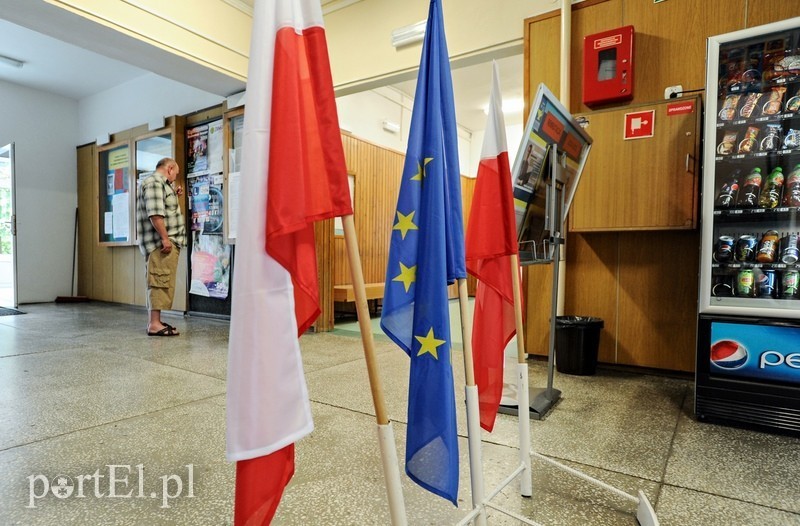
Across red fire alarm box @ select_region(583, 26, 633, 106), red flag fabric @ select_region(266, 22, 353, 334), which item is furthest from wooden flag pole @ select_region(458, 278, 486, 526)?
red fire alarm box @ select_region(583, 26, 633, 106)

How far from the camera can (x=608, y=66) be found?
3.13 metres

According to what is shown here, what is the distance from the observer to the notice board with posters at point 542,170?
186cm

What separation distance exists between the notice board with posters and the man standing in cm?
353

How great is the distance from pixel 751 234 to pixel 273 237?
2674 mm

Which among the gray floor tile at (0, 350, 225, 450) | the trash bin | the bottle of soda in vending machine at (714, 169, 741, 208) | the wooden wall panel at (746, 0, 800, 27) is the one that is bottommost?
the gray floor tile at (0, 350, 225, 450)

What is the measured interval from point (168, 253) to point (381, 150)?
3345mm

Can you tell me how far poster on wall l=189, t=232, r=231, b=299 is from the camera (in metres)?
5.28

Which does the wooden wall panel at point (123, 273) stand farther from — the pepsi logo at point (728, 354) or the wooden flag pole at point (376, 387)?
the pepsi logo at point (728, 354)

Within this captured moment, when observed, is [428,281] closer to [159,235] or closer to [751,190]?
[751,190]

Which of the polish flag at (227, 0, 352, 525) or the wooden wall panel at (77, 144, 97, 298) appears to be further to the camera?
the wooden wall panel at (77, 144, 97, 298)

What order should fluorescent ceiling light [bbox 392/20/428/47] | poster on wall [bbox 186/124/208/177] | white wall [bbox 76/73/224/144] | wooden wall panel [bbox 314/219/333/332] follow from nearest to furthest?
1. fluorescent ceiling light [bbox 392/20/428/47]
2. wooden wall panel [bbox 314/219/333/332]
3. poster on wall [bbox 186/124/208/177]
4. white wall [bbox 76/73/224/144]

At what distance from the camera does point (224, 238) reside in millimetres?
5148

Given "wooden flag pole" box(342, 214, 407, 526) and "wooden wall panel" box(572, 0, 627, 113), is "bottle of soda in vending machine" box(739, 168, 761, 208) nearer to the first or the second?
"wooden wall panel" box(572, 0, 627, 113)

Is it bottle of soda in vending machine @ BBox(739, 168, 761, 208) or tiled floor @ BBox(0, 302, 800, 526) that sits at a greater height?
bottle of soda in vending machine @ BBox(739, 168, 761, 208)
